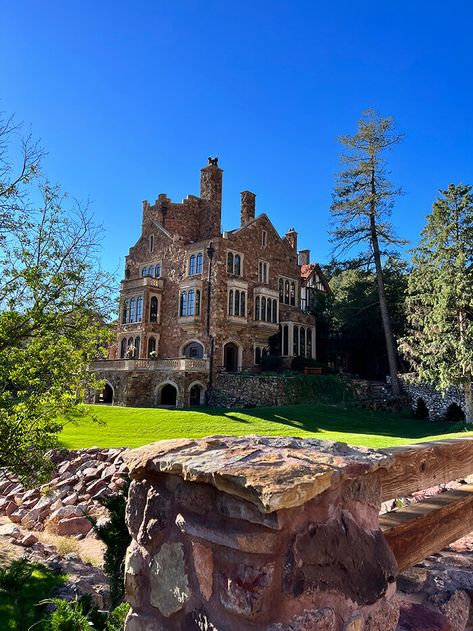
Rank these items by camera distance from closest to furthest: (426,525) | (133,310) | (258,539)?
(258,539) < (426,525) < (133,310)

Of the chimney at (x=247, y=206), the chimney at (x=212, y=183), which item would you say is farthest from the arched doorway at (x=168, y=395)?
the chimney at (x=212, y=183)

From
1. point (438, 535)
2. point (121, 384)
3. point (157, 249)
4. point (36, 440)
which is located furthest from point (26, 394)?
point (157, 249)

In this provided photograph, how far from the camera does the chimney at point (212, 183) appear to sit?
3491 cm

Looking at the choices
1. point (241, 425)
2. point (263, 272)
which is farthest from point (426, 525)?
point (263, 272)

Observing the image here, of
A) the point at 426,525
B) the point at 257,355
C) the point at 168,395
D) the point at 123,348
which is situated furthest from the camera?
the point at 123,348

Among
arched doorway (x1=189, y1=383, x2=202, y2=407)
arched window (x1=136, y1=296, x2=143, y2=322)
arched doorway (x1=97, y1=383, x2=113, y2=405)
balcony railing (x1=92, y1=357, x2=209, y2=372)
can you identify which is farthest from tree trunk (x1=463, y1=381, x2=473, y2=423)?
arched doorway (x1=97, y1=383, x2=113, y2=405)

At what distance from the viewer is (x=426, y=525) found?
2.54 metres

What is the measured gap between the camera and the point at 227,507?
1.62 m

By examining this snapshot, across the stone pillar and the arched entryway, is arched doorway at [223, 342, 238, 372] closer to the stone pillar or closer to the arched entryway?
the arched entryway

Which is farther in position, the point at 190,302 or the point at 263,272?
the point at 263,272

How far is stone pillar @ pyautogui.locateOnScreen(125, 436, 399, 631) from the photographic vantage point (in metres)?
1.52

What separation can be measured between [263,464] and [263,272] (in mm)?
32028

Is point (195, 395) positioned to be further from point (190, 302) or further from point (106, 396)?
point (106, 396)

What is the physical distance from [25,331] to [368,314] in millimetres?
29772
